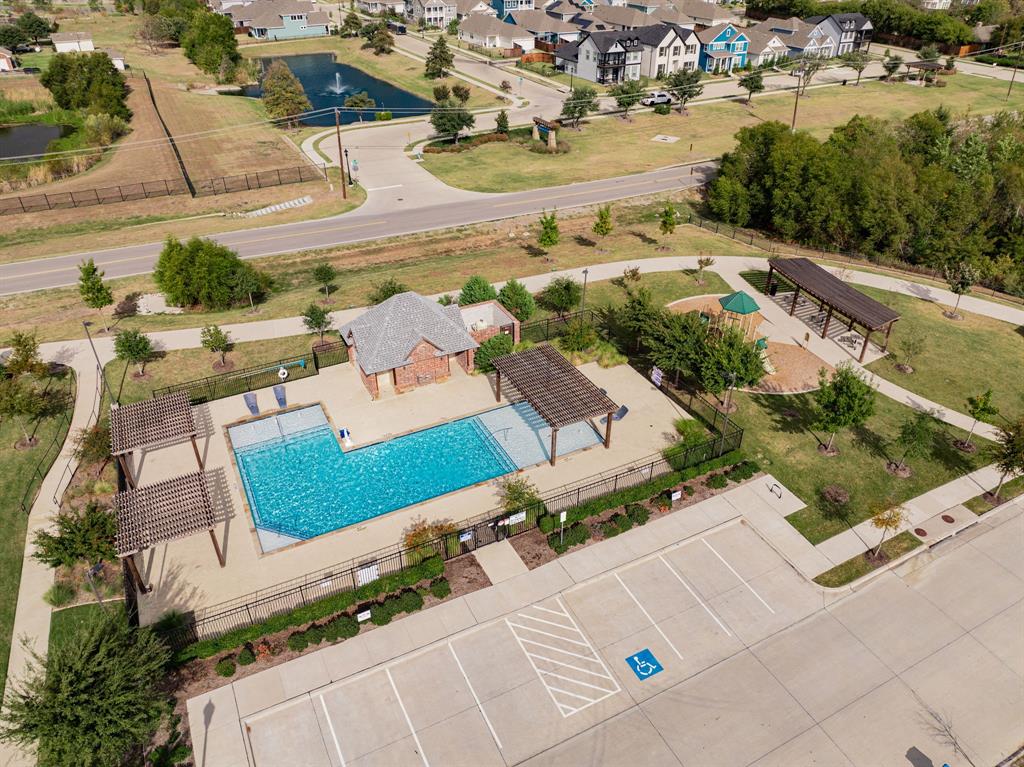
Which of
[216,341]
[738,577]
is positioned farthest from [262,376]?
[738,577]

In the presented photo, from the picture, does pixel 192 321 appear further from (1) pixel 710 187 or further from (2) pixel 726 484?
(1) pixel 710 187

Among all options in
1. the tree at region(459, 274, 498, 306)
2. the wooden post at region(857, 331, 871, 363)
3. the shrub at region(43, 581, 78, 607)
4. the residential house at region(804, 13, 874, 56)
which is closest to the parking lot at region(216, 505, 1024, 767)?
the shrub at region(43, 581, 78, 607)

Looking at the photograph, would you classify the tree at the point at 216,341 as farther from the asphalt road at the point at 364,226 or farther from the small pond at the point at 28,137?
the small pond at the point at 28,137

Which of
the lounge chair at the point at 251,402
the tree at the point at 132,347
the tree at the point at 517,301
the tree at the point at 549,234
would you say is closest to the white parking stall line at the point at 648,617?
the tree at the point at 517,301

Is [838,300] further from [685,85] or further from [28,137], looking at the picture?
[28,137]

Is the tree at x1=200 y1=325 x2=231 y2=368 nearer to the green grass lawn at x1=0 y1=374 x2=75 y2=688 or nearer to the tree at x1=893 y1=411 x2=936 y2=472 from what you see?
the green grass lawn at x1=0 y1=374 x2=75 y2=688

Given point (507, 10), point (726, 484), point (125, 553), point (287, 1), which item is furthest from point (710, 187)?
point (287, 1)
